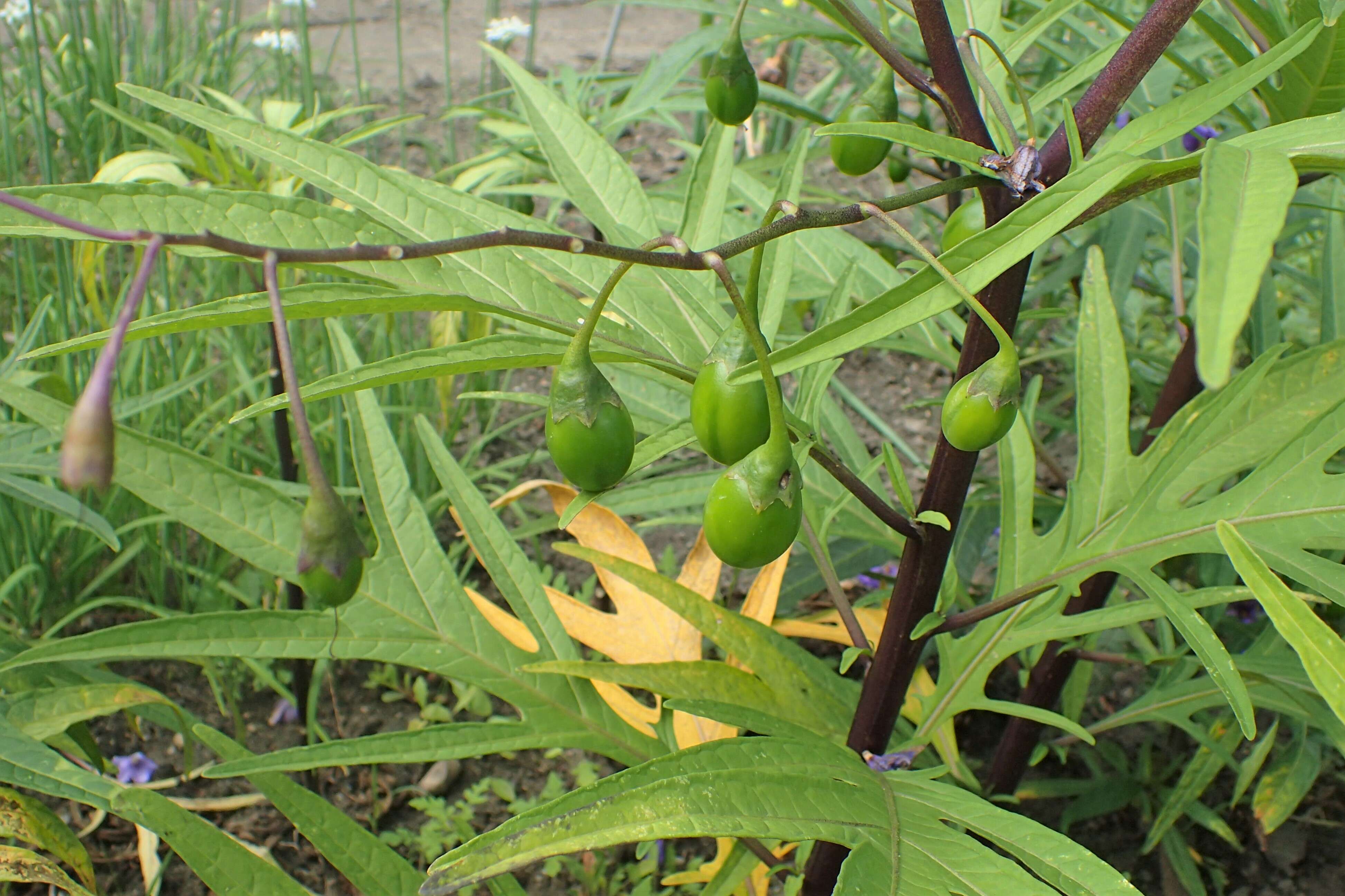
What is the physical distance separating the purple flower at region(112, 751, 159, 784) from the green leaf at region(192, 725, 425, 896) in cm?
58

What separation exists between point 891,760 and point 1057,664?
341mm

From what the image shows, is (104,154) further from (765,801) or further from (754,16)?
(765,801)

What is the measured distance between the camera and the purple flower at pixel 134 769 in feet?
4.60

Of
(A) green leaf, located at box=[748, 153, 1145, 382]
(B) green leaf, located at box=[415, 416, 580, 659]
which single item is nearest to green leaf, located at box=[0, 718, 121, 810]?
(B) green leaf, located at box=[415, 416, 580, 659]

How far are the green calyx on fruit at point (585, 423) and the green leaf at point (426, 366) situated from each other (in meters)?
0.04

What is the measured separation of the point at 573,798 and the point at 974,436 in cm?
32

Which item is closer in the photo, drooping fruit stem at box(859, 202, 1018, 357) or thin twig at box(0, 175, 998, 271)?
thin twig at box(0, 175, 998, 271)

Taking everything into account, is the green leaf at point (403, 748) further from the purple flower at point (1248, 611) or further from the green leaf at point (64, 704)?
the purple flower at point (1248, 611)

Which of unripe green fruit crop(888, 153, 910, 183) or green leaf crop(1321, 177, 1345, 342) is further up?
unripe green fruit crop(888, 153, 910, 183)

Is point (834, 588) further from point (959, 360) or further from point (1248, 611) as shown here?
point (1248, 611)

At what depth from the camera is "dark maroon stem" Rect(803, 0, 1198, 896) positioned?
655 millimetres

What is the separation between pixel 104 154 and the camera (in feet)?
6.91

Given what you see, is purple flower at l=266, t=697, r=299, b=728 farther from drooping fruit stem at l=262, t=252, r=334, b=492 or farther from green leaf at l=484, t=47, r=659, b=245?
drooping fruit stem at l=262, t=252, r=334, b=492

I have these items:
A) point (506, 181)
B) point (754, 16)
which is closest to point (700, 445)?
point (754, 16)
